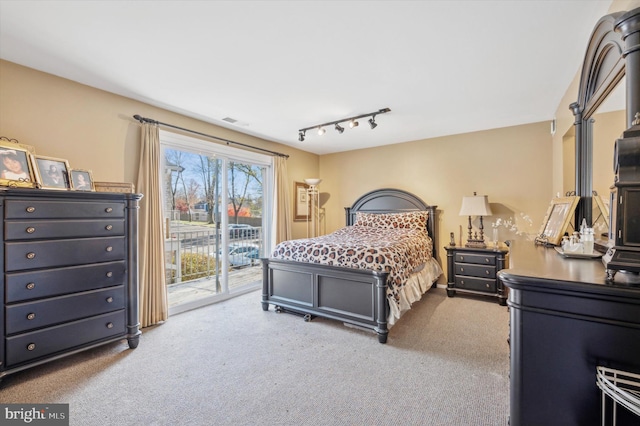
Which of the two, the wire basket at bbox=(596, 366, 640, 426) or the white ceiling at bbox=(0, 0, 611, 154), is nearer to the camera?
the wire basket at bbox=(596, 366, 640, 426)

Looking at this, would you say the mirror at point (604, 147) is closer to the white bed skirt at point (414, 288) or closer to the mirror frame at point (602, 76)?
the mirror frame at point (602, 76)

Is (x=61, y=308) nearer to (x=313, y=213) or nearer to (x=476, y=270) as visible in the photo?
(x=313, y=213)

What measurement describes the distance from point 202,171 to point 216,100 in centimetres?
115

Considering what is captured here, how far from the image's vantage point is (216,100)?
10.2ft

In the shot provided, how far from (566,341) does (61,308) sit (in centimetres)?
319

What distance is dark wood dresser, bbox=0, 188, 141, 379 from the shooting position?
2.01 meters

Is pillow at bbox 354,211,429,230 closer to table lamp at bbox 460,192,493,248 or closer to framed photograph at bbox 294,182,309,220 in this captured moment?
table lamp at bbox 460,192,493,248

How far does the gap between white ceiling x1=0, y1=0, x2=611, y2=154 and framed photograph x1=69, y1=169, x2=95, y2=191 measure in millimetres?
887

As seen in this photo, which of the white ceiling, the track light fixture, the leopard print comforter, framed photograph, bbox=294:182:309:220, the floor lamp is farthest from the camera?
the floor lamp

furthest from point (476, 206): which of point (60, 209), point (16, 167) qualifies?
point (16, 167)

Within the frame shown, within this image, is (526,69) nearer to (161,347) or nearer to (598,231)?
(598,231)

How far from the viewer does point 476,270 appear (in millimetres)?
3902

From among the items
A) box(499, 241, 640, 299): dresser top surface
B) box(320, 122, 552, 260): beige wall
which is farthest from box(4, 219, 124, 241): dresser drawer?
box(320, 122, 552, 260): beige wall

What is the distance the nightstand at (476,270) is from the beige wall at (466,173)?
508 millimetres
